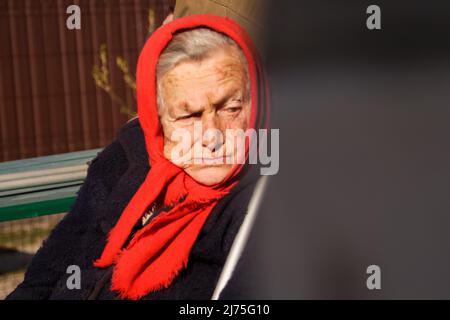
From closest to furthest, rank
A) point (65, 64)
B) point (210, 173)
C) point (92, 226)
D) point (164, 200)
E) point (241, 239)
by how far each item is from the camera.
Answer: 1. point (241, 239)
2. point (210, 173)
3. point (164, 200)
4. point (92, 226)
5. point (65, 64)

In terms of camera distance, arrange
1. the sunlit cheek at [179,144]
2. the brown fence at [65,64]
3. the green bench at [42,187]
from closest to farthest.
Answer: the sunlit cheek at [179,144]
the green bench at [42,187]
the brown fence at [65,64]

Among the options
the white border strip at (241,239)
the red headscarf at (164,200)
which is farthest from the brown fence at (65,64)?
the white border strip at (241,239)

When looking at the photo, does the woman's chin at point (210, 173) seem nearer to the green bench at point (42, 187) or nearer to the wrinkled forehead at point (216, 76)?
the wrinkled forehead at point (216, 76)

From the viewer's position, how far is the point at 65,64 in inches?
173

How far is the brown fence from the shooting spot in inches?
169

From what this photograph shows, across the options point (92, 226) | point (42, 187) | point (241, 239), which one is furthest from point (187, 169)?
point (42, 187)

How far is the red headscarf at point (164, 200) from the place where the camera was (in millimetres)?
2072

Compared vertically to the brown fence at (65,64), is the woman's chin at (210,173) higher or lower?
lower

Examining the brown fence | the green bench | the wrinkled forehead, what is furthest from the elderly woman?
the brown fence

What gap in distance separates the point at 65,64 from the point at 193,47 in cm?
245

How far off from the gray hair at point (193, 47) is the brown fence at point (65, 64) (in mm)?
1994

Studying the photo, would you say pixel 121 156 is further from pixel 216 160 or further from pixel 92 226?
pixel 216 160
